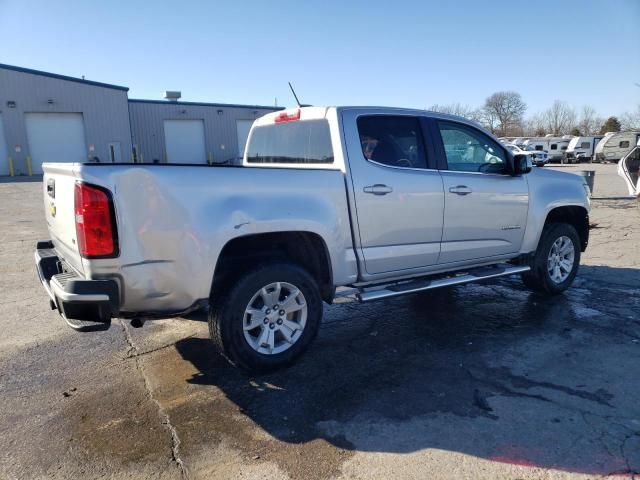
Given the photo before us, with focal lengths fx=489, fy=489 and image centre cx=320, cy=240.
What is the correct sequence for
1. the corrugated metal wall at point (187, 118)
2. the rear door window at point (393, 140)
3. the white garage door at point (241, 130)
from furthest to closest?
the white garage door at point (241, 130) → the corrugated metal wall at point (187, 118) → the rear door window at point (393, 140)

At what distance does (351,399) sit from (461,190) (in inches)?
93.0

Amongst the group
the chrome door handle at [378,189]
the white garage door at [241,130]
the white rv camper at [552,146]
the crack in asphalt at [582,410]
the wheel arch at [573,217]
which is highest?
the white garage door at [241,130]

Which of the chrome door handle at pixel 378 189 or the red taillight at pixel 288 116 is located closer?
the chrome door handle at pixel 378 189

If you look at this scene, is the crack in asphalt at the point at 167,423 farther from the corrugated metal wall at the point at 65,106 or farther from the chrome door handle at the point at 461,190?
the corrugated metal wall at the point at 65,106

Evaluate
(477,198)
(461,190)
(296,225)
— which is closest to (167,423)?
(296,225)

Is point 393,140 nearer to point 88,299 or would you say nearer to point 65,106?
point 88,299

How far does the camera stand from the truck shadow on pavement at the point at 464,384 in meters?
2.95

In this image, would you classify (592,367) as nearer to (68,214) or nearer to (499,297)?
(499,297)

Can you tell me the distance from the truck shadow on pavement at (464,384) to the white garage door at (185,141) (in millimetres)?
38429

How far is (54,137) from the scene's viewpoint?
34.0 metres

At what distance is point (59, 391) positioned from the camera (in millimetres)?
3713

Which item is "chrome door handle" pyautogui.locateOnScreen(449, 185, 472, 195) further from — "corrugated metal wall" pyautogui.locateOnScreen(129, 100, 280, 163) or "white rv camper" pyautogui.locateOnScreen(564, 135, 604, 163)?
"white rv camper" pyautogui.locateOnScreen(564, 135, 604, 163)

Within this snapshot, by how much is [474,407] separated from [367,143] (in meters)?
2.32

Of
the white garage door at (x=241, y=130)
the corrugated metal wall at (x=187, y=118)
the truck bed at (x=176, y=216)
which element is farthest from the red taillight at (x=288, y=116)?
the white garage door at (x=241, y=130)
